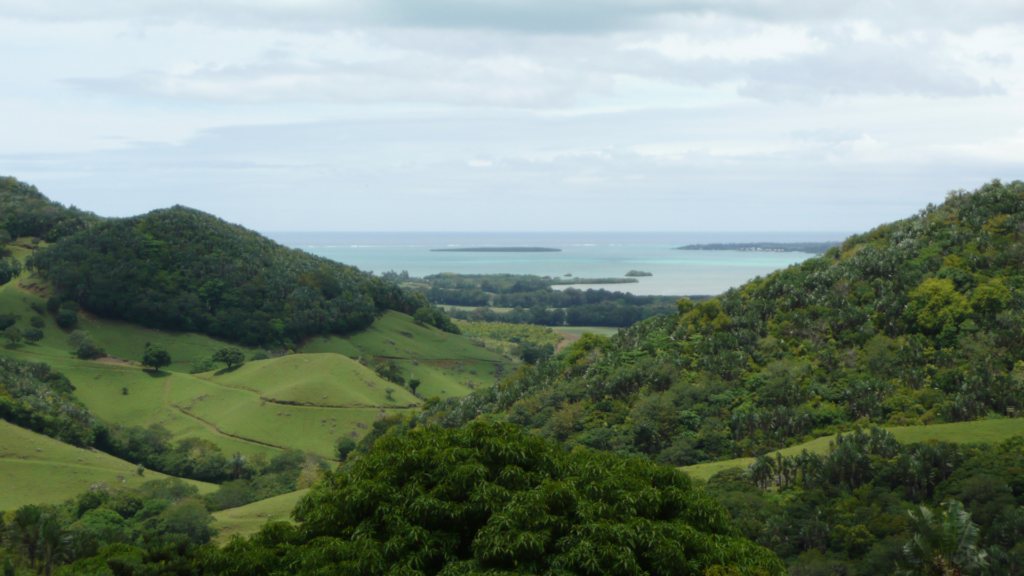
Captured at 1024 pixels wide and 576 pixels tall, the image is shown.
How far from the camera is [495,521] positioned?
16344mm

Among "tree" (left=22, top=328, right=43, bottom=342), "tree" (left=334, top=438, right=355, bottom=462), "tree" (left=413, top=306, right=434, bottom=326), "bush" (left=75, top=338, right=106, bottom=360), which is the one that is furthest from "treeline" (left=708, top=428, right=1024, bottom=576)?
"tree" (left=413, top=306, right=434, bottom=326)

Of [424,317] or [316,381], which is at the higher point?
[424,317]

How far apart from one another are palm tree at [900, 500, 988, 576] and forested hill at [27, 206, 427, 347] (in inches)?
3973

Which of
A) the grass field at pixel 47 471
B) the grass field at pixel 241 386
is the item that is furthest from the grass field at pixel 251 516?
the grass field at pixel 241 386

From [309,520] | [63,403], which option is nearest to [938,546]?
[309,520]

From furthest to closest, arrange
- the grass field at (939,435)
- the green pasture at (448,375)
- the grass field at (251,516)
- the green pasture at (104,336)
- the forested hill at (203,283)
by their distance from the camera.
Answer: the forested hill at (203,283) → the green pasture at (448,375) → the green pasture at (104,336) → the grass field at (251,516) → the grass field at (939,435)

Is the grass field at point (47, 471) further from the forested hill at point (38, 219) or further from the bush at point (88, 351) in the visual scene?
the forested hill at point (38, 219)

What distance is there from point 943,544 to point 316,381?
67.9m

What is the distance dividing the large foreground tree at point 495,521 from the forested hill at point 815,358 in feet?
93.1

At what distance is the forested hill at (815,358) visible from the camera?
155ft

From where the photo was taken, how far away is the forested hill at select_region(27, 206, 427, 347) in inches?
4220

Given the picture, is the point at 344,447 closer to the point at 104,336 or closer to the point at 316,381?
the point at 316,381

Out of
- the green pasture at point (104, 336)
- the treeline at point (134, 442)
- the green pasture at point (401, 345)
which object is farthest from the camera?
the green pasture at point (401, 345)

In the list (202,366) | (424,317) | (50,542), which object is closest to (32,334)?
(202,366)
